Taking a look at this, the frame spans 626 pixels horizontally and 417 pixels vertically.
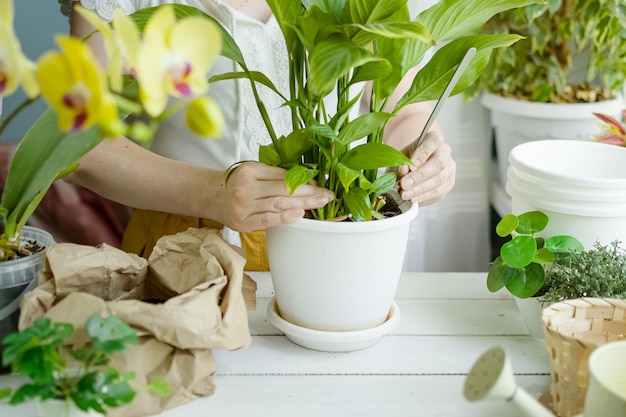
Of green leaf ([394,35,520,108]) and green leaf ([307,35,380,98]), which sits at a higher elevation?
green leaf ([307,35,380,98])

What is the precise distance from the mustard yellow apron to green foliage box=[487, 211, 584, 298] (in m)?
0.39

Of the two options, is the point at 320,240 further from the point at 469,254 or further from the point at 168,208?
the point at 469,254

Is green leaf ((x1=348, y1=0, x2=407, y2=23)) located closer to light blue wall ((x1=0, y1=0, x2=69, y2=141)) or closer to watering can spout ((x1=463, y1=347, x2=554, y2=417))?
watering can spout ((x1=463, y1=347, x2=554, y2=417))

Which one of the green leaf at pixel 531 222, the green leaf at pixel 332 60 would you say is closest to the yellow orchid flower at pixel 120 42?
the green leaf at pixel 332 60

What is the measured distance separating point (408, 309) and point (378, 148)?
0.90 feet

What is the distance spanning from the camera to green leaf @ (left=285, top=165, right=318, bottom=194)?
0.73 meters

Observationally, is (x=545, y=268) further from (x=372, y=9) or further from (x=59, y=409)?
(x=59, y=409)

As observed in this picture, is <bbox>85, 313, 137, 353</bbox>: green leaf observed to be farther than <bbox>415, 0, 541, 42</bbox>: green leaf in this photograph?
No

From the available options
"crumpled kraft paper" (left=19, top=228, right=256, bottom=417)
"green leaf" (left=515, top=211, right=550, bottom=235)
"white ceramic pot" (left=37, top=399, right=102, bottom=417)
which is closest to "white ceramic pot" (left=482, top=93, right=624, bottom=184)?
"green leaf" (left=515, top=211, right=550, bottom=235)

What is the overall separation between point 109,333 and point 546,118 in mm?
1274

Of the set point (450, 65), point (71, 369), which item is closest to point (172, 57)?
point (71, 369)

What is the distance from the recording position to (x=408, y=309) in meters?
0.95

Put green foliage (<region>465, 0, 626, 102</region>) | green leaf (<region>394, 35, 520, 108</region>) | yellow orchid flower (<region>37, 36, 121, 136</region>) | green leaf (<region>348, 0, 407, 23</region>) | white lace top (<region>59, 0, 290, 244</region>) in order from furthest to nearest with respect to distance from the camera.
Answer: green foliage (<region>465, 0, 626, 102</region>), white lace top (<region>59, 0, 290, 244</region>), green leaf (<region>394, 35, 520, 108</region>), green leaf (<region>348, 0, 407, 23</region>), yellow orchid flower (<region>37, 36, 121, 136</region>)

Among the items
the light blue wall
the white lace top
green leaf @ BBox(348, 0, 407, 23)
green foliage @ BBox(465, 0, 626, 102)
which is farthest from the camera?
the light blue wall
